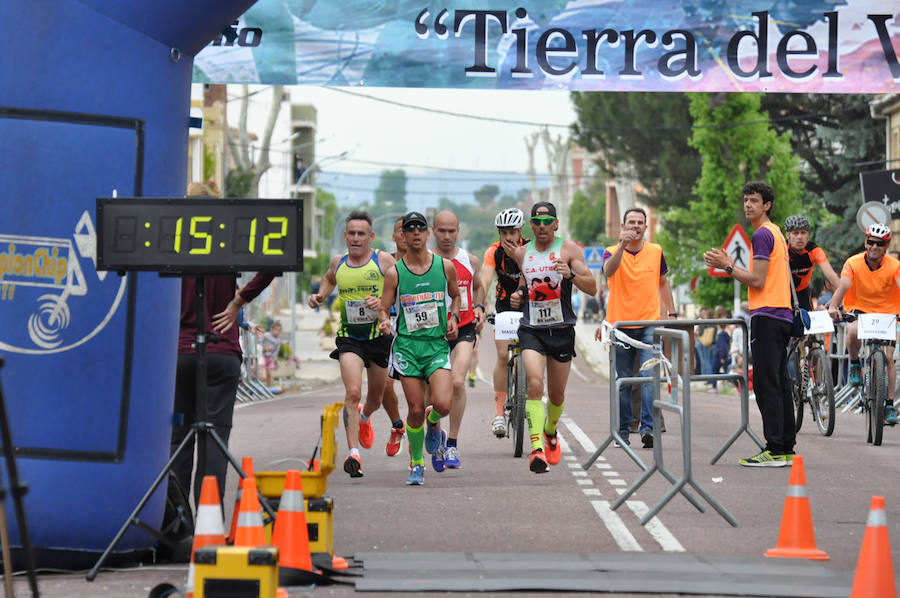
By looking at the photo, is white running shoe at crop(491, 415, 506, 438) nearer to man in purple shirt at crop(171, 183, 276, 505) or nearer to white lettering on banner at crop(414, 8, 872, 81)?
white lettering on banner at crop(414, 8, 872, 81)

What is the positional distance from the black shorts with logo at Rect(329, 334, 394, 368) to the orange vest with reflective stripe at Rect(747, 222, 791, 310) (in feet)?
9.76

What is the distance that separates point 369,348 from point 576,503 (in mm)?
2684

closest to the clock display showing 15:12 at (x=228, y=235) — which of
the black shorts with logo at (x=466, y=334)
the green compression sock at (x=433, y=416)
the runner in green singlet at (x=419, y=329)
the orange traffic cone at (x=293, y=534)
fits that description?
the orange traffic cone at (x=293, y=534)

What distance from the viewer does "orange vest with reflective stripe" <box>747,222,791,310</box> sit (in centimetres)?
1300

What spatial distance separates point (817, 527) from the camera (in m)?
9.88

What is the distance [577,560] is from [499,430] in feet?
21.1

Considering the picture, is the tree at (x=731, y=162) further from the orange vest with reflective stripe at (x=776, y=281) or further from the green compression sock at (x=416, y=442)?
the green compression sock at (x=416, y=442)

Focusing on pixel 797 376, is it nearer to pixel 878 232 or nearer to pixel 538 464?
pixel 878 232

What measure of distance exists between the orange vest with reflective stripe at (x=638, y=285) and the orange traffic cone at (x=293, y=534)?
770cm

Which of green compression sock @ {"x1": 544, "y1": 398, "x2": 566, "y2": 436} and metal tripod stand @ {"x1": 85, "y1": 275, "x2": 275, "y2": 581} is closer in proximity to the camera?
metal tripod stand @ {"x1": 85, "y1": 275, "x2": 275, "y2": 581}

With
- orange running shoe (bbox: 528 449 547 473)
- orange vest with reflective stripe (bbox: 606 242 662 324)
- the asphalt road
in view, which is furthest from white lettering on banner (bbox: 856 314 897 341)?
orange running shoe (bbox: 528 449 547 473)

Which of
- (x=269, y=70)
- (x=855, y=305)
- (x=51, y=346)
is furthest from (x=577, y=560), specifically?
(x=855, y=305)

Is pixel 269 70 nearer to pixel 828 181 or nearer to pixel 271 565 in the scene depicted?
pixel 271 565

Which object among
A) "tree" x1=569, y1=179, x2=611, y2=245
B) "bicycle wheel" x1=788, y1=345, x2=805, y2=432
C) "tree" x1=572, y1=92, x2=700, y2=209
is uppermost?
"tree" x1=569, y1=179, x2=611, y2=245
